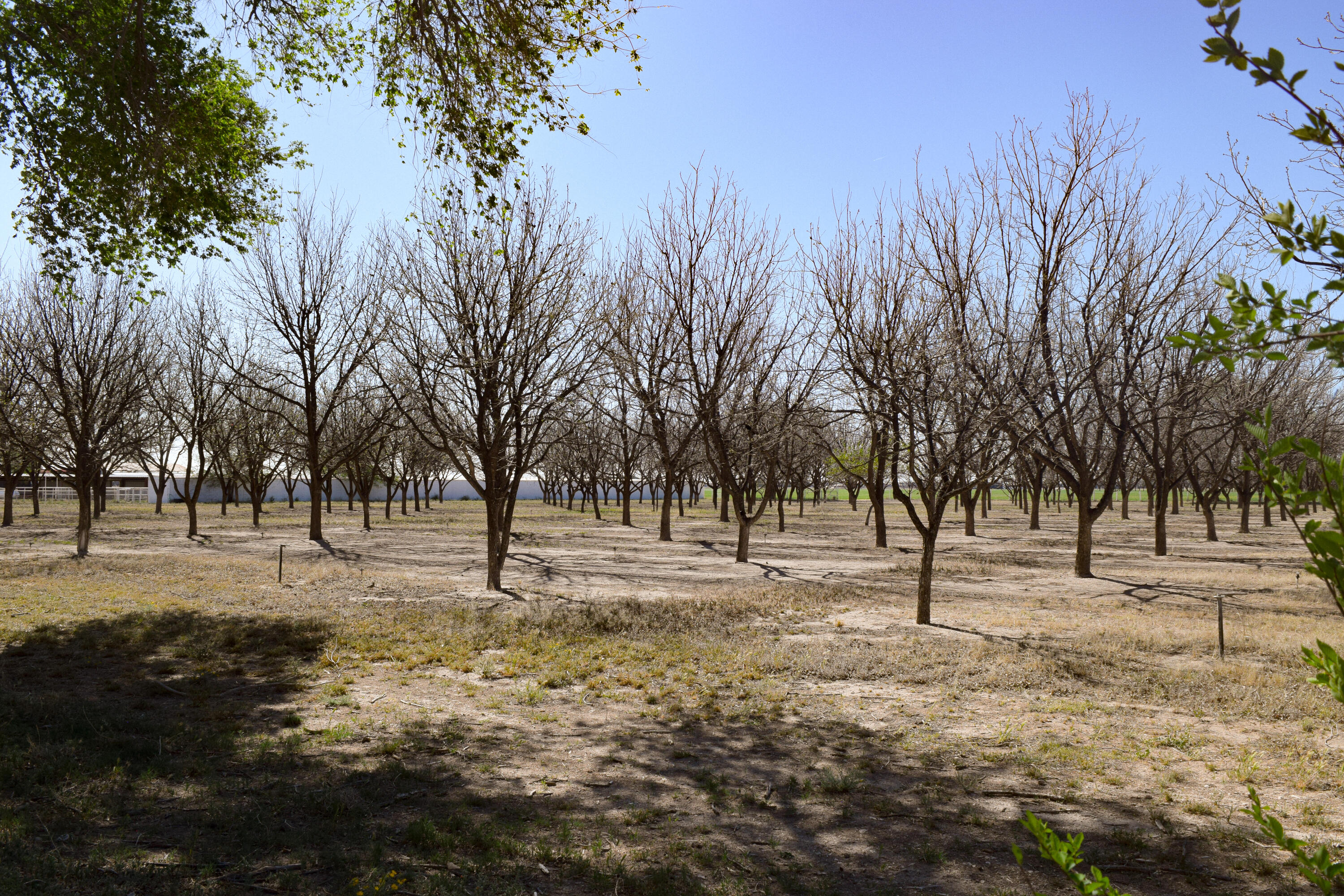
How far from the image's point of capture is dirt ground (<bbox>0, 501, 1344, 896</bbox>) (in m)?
4.25

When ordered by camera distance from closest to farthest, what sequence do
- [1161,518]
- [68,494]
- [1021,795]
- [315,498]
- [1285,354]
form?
[1285,354], [1021,795], [1161,518], [315,498], [68,494]

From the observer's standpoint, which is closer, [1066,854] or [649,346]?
[1066,854]

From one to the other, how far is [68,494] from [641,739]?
7908 centimetres

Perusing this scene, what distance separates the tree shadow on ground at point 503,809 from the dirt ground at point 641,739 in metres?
0.03

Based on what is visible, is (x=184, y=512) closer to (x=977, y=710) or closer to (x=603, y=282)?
(x=603, y=282)

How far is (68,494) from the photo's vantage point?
6606 centimetres

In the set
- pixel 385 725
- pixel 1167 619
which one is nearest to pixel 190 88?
pixel 385 725

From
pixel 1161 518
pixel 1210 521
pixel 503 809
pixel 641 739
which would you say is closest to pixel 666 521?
pixel 1161 518

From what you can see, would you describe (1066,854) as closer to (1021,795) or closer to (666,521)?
(1021,795)

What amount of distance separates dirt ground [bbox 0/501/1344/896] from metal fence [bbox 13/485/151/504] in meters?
61.5

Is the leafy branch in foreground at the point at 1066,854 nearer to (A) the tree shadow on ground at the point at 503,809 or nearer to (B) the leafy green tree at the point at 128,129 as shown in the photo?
(A) the tree shadow on ground at the point at 503,809

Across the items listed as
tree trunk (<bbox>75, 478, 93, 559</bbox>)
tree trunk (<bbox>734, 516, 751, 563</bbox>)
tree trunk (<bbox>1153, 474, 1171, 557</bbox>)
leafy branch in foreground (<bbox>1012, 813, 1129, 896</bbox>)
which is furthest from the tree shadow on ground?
tree trunk (<bbox>1153, 474, 1171, 557</bbox>)

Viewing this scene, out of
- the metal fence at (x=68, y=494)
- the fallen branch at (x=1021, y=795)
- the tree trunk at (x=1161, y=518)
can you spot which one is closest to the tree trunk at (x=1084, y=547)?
the tree trunk at (x=1161, y=518)

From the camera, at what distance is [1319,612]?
12.9 meters
